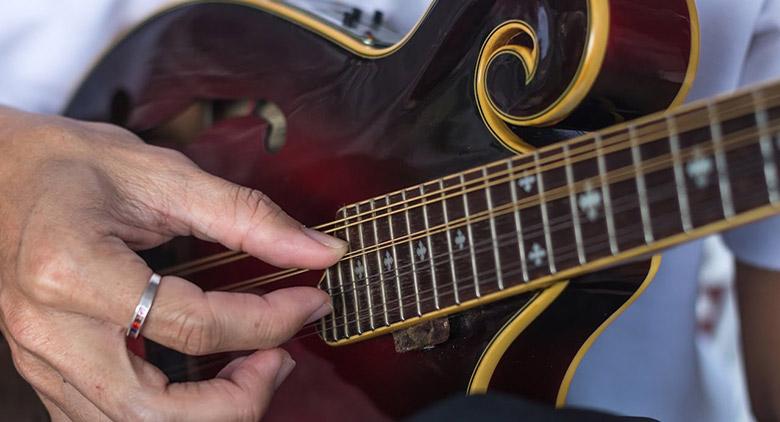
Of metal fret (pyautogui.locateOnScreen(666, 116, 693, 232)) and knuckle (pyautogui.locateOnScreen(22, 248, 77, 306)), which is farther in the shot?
knuckle (pyautogui.locateOnScreen(22, 248, 77, 306))

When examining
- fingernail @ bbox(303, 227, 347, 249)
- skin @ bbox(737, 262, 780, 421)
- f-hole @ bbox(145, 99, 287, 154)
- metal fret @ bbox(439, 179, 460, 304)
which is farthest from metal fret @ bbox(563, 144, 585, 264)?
skin @ bbox(737, 262, 780, 421)

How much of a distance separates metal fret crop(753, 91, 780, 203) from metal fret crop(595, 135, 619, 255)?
0.09 meters

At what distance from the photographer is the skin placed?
0.86m

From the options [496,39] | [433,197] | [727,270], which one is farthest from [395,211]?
[727,270]

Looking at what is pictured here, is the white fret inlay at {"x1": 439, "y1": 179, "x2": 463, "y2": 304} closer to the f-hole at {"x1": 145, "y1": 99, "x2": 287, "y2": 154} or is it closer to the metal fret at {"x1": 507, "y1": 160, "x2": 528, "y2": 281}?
the metal fret at {"x1": 507, "y1": 160, "x2": 528, "y2": 281}

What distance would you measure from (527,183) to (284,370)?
0.29 meters

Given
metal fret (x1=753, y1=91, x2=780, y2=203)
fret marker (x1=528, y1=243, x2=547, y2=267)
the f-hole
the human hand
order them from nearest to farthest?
metal fret (x1=753, y1=91, x2=780, y2=203) < fret marker (x1=528, y1=243, x2=547, y2=267) < the human hand < the f-hole

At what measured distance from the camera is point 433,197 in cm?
61

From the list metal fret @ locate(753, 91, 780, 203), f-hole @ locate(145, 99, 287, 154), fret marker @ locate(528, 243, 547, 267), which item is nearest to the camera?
metal fret @ locate(753, 91, 780, 203)

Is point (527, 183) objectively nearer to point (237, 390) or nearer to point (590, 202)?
point (590, 202)

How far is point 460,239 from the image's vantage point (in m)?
0.58

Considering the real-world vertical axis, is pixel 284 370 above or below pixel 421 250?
below

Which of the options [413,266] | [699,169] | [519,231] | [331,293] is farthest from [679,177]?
[331,293]

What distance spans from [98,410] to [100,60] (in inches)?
17.5
